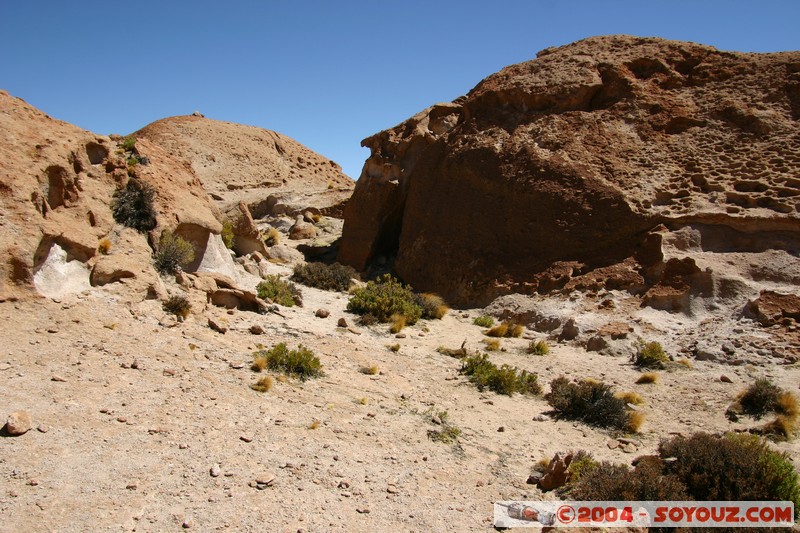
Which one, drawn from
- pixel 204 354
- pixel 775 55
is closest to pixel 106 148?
pixel 204 354

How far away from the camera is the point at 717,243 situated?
1148cm

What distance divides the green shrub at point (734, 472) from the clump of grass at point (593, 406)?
1333 mm

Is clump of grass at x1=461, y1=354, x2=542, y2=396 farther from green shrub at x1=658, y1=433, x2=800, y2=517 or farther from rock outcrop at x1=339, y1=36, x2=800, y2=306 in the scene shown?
rock outcrop at x1=339, y1=36, x2=800, y2=306

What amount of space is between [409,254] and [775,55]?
9641 mm

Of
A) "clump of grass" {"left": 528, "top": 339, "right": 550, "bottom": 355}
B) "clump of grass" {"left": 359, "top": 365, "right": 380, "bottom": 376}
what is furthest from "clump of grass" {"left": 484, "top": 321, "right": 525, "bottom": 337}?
"clump of grass" {"left": 359, "top": 365, "right": 380, "bottom": 376}

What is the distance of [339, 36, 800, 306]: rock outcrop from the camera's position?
11.5 metres

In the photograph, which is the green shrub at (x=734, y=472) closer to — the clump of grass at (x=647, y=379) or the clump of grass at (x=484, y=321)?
the clump of grass at (x=647, y=379)

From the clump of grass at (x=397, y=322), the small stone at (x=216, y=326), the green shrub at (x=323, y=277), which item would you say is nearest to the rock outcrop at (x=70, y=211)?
the small stone at (x=216, y=326)

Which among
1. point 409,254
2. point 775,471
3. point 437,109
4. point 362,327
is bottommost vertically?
point 775,471

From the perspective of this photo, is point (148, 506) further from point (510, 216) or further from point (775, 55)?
point (775, 55)

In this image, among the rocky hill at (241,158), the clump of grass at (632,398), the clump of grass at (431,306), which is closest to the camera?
the clump of grass at (632,398)

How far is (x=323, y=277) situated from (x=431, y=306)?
2.95 metres

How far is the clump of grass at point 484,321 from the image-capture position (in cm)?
1227

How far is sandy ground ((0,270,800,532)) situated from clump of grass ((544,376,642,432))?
20cm
